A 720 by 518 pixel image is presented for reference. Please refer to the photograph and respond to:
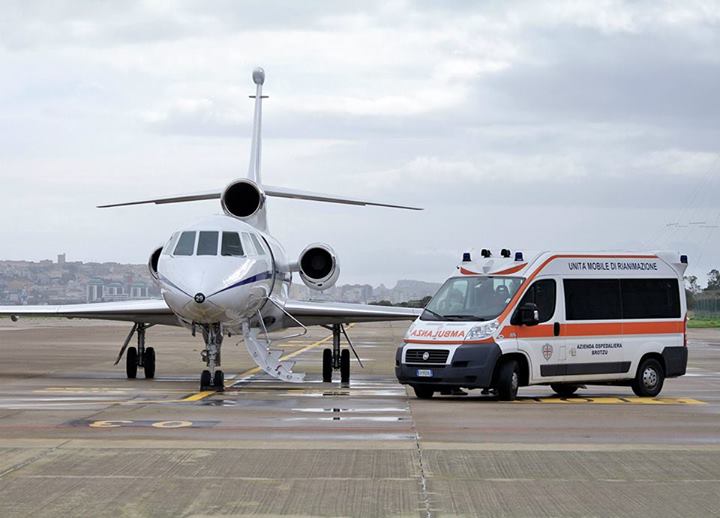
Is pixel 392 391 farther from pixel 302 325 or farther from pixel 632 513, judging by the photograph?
pixel 632 513

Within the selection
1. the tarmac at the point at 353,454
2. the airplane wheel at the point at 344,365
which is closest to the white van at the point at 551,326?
the tarmac at the point at 353,454

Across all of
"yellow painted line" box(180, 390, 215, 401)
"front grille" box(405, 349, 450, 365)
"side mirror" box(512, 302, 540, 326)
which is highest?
"side mirror" box(512, 302, 540, 326)

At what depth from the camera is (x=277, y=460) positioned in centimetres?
1105

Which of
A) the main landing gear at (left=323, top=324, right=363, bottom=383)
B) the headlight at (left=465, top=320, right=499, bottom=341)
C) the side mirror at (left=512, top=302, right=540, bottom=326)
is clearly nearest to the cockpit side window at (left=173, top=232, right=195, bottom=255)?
the main landing gear at (left=323, top=324, right=363, bottom=383)

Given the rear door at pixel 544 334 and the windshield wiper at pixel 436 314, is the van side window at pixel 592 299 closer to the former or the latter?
the rear door at pixel 544 334

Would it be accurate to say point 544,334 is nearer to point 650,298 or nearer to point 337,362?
point 650,298

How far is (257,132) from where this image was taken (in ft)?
106

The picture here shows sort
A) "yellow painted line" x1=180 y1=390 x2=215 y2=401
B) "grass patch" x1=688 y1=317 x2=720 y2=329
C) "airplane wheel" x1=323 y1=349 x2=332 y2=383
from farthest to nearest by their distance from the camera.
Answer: "grass patch" x1=688 y1=317 x2=720 y2=329
"airplane wheel" x1=323 y1=349 x2=332 y2=383
"yellow painted line" x1=180 y1=390 x2=215 y2=401

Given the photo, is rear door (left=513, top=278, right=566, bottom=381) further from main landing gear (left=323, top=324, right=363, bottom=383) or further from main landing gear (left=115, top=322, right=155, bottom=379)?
main landing gear (left=115, top=322, right=155, bottom=379)

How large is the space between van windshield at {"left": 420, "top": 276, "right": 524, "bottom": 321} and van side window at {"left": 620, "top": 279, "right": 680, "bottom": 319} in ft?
6.83

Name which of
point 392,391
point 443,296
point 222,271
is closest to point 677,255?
point 443,296

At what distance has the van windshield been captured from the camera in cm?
1905

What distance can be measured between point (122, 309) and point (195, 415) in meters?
9.29

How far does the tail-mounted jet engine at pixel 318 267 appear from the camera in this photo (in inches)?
979
